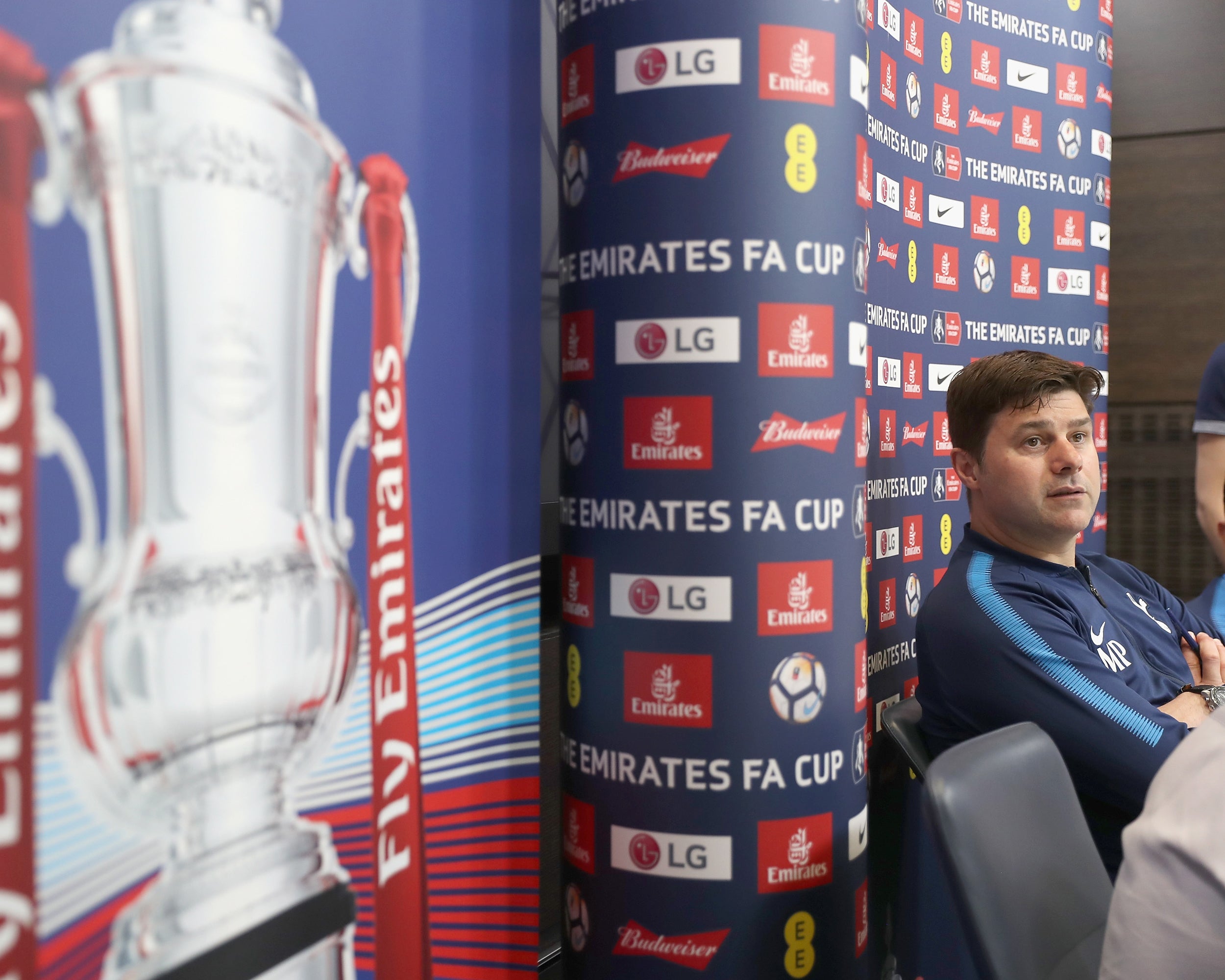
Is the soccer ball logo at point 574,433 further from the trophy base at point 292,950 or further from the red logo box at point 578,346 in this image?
the trophy base at point 292,950

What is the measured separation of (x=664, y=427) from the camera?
157cm

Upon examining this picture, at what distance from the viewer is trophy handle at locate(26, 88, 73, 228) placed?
3.20 feet

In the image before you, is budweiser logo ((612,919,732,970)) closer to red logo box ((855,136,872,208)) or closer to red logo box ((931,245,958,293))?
red logo box ((855,136,872,208))

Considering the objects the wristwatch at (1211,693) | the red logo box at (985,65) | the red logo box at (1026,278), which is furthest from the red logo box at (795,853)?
the red logo box at (985,65)

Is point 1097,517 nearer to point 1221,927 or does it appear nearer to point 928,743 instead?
point 928,743

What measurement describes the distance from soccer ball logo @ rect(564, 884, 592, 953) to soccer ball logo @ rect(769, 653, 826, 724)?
1.59 ft

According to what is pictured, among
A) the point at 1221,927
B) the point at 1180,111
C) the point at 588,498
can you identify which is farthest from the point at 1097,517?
the point at 1221,927

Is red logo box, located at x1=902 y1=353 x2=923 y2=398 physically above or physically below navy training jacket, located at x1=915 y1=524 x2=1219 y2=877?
above

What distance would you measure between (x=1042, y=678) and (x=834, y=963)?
0.60 meters

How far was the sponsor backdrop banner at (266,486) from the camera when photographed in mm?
1012

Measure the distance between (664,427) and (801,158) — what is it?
0.49 m

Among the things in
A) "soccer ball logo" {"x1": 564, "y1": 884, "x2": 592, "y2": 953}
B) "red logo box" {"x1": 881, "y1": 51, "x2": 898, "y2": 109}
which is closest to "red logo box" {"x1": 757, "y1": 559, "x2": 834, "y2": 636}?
"soccer ball logo" {"x1": 564, "y1": 884, "x2": 592, "y2": 953}

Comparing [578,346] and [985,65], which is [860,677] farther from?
[985,65]

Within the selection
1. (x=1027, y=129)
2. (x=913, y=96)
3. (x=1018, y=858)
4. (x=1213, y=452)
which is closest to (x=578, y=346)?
(x=1018, y=858)
